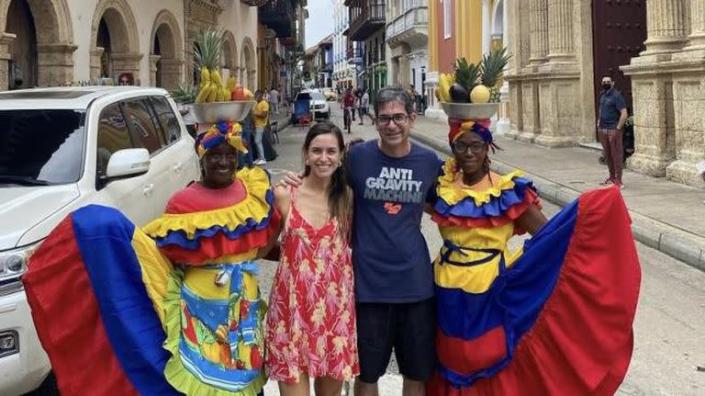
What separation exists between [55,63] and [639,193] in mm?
10317

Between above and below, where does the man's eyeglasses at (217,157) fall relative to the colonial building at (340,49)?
below

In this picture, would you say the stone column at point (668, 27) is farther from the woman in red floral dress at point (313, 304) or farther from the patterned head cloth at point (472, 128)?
the woman in red floral dress at point (313, 304)

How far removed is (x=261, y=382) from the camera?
291 cm

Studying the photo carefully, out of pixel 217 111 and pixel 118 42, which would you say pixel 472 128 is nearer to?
pixel 217 111

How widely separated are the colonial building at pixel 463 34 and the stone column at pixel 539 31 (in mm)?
854

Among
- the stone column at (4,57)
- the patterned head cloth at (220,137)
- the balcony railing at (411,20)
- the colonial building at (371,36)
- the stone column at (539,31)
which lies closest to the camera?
the patterned head cloth at (220,137)

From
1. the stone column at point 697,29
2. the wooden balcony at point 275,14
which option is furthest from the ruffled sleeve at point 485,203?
the wooden balcony at point 275,14

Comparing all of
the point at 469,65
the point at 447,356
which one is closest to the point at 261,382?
the point at 447,356

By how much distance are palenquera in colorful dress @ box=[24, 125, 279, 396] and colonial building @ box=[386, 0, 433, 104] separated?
31284mm

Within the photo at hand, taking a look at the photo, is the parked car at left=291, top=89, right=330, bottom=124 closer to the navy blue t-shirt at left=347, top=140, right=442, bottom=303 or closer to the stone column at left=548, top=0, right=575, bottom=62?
the stone column at left=548, top=0, right=575, bottom=62

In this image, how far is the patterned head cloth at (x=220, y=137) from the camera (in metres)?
2.94

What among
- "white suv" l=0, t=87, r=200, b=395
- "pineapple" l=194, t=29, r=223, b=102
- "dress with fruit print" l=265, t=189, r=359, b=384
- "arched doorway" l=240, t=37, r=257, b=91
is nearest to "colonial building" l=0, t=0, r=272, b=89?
"arched doorway" l=240, t=37, r=257, b=91

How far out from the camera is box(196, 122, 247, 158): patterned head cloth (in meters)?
2.94

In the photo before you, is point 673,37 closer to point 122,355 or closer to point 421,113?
point 122,355
